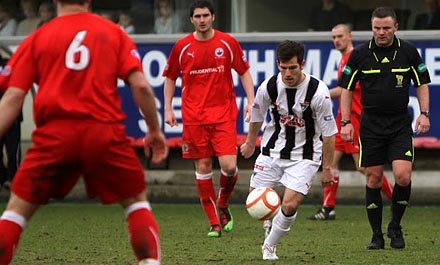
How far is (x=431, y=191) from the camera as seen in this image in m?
17.5

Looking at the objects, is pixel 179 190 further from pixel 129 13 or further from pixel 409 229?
pixel 409 229

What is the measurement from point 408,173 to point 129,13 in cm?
812

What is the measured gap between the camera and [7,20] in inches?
755

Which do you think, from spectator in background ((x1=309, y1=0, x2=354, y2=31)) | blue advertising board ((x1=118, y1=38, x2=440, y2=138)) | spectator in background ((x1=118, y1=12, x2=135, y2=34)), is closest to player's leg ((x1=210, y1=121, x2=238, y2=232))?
blue advertising board ((x1=118, y1=38, x2=440, y2=138))

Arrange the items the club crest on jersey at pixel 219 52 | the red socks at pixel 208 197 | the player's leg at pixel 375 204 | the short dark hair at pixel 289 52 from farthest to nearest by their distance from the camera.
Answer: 1. the club crest on jersey at pixel 219 52
2. the red socks at pixel 208 197
3. the player's leg at pixel 375 204
4. the short dark hair at pixel 289 52

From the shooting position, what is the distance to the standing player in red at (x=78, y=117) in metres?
7.21

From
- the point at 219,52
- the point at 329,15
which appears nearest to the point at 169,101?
the point at 219,52

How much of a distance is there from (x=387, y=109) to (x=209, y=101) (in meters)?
2.52

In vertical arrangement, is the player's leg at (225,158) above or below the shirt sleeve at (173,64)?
below

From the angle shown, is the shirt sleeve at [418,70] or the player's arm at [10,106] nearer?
the player's arm at [10,106]

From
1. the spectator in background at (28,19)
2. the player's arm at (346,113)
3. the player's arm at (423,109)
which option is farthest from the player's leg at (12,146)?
the player's arm at (423,109)

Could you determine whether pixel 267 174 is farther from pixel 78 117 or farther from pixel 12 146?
pixel 12 146

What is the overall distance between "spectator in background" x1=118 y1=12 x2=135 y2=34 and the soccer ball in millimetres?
8680

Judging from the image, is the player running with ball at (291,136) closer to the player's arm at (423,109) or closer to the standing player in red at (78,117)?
the player's arm at (423,109)
